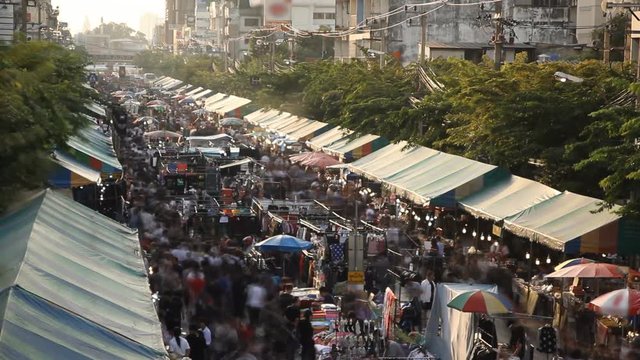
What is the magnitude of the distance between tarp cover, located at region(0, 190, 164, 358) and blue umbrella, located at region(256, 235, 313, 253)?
5.23 meters

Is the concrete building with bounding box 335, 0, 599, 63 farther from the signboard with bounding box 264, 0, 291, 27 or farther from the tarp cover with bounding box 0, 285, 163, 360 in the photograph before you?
the signboard with bounding box 264, 0, 291, 27

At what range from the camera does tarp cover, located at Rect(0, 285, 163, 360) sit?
1191 centimetres

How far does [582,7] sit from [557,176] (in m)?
41.8

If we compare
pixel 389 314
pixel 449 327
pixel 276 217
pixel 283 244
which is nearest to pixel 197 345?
pixel 389 314

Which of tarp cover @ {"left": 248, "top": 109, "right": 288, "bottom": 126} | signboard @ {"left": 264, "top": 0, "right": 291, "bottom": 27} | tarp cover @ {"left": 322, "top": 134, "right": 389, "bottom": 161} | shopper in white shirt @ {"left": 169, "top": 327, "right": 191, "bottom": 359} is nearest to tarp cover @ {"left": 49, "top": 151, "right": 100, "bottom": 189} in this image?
shopper in white shirt @ {"left": 169, "top": 327, "right": 191, "bottom": 359}

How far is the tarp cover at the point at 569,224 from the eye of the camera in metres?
24.0

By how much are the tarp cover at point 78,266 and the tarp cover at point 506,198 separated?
8.97 metres

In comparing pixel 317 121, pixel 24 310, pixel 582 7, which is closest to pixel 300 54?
pixel 582 7

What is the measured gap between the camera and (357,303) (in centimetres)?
2216

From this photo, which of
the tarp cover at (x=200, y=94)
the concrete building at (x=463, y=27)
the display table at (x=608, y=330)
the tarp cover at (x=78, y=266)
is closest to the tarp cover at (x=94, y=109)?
the tarp cover at (x=78, y=266)

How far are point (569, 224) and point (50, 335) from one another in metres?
14.2

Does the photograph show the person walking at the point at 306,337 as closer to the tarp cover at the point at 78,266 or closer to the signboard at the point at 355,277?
the tarp cover at the point at 78,266

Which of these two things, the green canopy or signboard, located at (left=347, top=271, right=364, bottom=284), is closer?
signboard, located at (left=347, top=271, right=364, bottom=284)

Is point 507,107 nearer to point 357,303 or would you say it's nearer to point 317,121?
point 357,303
